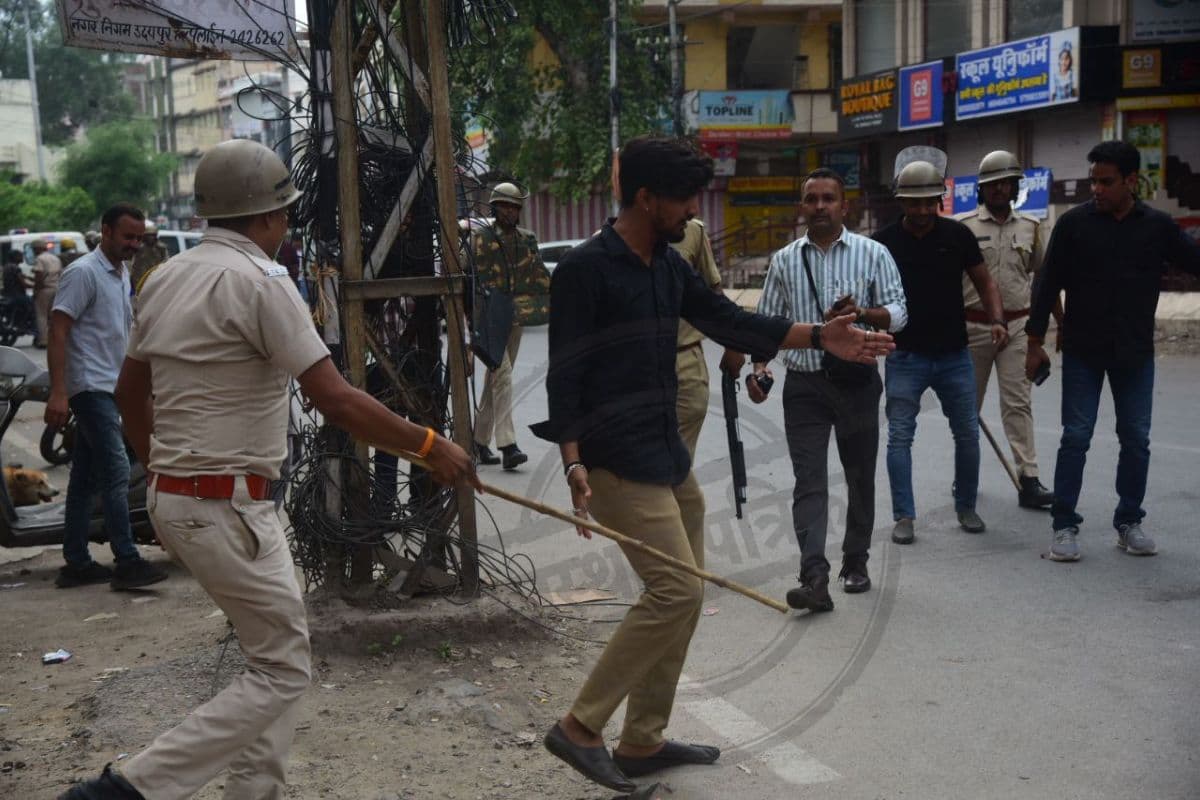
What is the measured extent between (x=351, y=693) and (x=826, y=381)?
257cm

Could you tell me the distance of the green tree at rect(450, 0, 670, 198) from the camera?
103 feet

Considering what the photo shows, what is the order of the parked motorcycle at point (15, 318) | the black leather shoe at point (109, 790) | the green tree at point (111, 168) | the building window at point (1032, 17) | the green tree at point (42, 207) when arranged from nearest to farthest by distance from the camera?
1. the black leather shoe at point (109, 790)
2. the building window at point (1032, 17)
3. the parked motorcycle at point (15, 318)
4. the green tree at point (42, 207)
5. the green tree at point (111, 168)

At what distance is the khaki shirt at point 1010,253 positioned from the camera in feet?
27.5

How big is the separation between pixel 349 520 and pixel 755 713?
1823mm

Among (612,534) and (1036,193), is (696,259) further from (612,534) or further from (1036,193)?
(1036,193)

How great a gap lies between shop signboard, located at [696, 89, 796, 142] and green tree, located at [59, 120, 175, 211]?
37.6 metres

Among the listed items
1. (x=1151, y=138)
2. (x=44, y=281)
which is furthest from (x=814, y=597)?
(x=1151, y=138)

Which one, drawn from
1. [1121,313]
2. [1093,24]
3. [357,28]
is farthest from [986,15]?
[357,28]

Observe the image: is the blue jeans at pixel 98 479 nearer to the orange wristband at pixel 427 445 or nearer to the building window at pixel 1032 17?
the orange wristband at pixel 427 445

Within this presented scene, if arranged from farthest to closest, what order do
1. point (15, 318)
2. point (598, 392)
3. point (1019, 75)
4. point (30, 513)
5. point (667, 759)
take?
point (15, 318), point (1019, 75), point (30, 513), point (667, 759), point (598, 392)

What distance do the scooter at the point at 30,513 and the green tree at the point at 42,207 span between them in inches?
1920

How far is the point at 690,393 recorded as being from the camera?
21.3 ft

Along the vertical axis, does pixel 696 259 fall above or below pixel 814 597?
above

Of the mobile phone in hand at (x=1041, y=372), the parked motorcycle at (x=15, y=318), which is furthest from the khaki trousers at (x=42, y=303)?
the mobile phone in hand at (x=1041, y=372)
